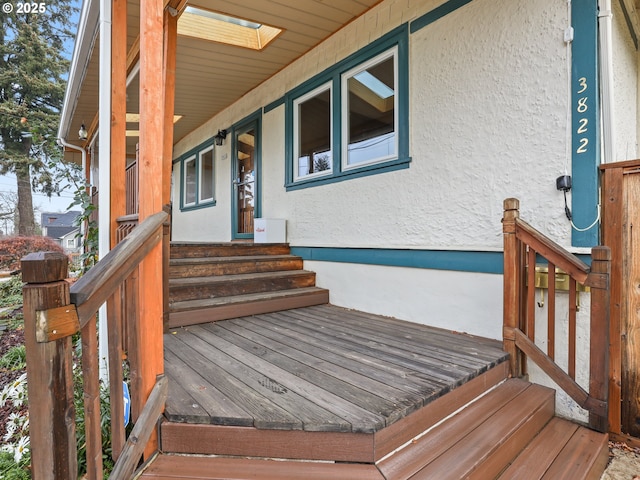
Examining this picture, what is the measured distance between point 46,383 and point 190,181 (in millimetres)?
7583

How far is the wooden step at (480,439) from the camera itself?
136 centimetres

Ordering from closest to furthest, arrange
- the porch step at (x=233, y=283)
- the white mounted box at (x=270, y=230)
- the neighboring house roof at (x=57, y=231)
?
the porch step at (x=233, y=283)
the white mounted box at (x=270, y=230)
the neighboring house roof at (x=57, y=231)

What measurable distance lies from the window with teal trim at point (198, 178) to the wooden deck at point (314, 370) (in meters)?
4.59

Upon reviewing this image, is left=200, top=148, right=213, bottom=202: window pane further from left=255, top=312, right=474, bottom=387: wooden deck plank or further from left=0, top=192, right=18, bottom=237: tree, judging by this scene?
left=0, top=192, right=18, bottom=237: tree

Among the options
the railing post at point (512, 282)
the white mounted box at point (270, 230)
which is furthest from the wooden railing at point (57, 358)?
the white mounted box at point (270, 230)

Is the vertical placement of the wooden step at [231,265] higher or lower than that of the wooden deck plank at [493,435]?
higher

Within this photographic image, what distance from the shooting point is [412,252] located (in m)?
3.15

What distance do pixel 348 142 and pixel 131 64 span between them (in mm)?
2269

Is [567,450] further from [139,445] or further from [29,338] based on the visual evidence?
[29,338]

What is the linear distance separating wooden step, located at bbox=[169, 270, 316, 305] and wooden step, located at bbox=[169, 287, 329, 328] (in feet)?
0.20

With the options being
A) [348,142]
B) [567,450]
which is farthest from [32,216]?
[567,450]

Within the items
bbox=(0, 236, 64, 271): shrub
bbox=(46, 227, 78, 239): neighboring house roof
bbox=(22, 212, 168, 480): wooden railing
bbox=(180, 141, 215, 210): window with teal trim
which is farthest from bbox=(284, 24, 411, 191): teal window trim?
bbox=(46, 227, 78, 239): neighboring house roof

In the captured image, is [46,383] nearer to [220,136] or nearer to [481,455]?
[481,455]

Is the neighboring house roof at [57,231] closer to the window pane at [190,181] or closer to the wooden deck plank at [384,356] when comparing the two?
the window pane at [190,181]
